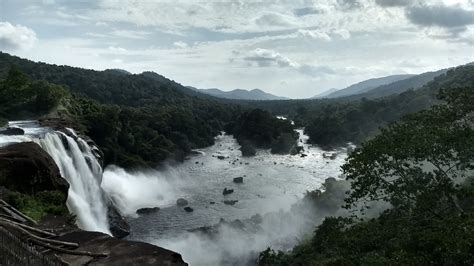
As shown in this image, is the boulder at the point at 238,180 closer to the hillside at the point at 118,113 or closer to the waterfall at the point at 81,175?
the hillside at the point at 118,113

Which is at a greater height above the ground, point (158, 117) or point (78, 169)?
point (78, 169)

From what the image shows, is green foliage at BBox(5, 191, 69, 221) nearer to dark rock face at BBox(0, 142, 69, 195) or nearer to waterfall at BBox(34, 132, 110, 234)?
dark rock face at BBox(0, 142, 69, 195)

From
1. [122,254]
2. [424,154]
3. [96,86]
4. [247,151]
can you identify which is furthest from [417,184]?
[96,86]

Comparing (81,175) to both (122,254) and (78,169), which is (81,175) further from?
(122,254)

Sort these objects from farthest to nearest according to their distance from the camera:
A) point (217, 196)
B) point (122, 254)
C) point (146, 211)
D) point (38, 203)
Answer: point (217, 196) < point (146, 211) < point (38, 203) < point (122, 254)

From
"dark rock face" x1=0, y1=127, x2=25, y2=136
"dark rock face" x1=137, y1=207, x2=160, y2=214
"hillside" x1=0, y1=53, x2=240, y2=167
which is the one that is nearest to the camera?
"dark rock face" x1=0, y1=127, x2=25, y2=136

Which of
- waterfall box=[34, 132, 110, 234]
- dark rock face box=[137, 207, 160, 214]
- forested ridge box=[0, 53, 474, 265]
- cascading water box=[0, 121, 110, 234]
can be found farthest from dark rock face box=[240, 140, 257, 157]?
waterfall box=[34, 132, 110, 234]
